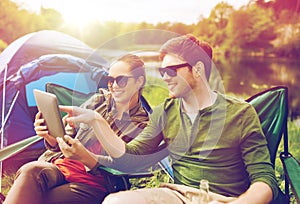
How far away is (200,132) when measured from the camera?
1.78 m

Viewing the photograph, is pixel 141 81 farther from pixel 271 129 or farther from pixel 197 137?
pixel 271 129

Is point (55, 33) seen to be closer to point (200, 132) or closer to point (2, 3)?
point (2, 3)

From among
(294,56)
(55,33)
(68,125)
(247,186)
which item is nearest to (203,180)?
(247,186)

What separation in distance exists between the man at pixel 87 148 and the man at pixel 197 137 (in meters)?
0.09

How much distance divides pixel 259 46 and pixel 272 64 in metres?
0.11

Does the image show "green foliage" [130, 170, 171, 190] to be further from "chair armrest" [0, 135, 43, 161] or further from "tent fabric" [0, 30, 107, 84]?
"tent fabric" [0, 30, 107, 84]

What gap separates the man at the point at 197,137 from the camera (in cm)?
166

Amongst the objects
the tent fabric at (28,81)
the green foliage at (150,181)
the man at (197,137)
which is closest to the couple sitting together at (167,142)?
the man at (197,137)

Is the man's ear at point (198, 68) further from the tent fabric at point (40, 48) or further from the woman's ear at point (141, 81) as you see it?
the tent fabric at point (40, 48)

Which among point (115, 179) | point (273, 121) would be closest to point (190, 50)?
point (273, 121)

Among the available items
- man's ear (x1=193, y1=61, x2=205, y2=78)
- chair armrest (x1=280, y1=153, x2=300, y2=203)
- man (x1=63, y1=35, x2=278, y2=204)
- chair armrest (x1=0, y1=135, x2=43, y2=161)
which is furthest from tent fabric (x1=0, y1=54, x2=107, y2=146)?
chair armrest (x1=280, y1=153, x2=300, y2=203)

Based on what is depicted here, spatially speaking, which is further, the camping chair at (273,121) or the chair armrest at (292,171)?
the camping chair at (273,121)

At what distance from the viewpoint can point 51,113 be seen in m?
1.83

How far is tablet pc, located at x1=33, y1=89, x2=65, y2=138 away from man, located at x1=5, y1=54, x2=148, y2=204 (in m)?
0.04
